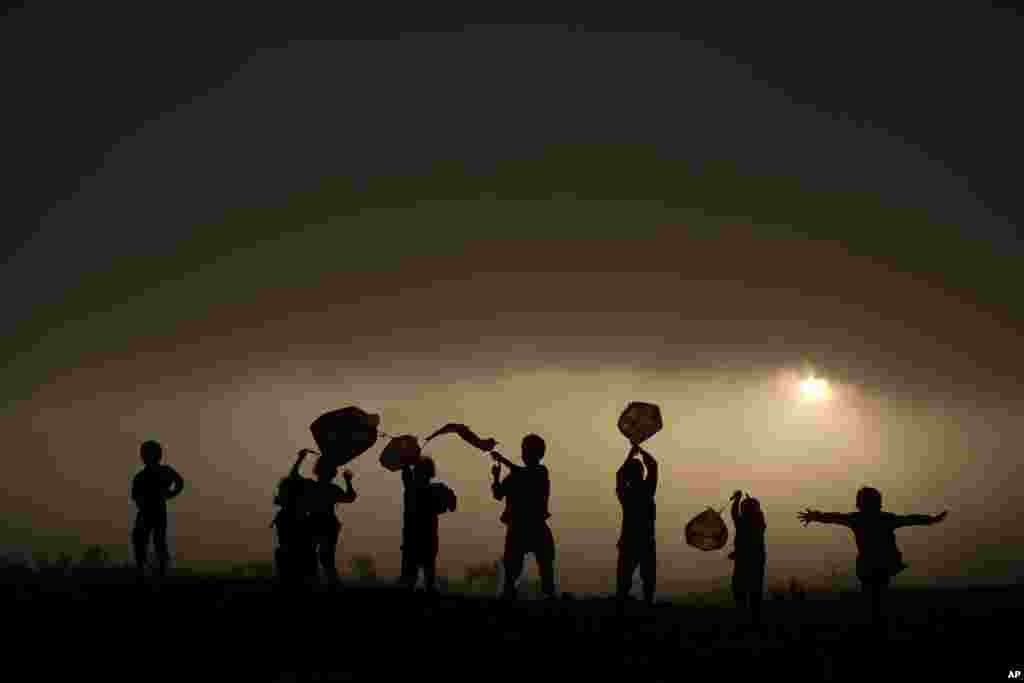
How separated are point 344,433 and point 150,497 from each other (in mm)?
4339

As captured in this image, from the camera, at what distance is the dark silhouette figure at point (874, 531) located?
22.3 m

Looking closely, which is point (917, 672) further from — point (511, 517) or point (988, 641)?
point (511, 517)

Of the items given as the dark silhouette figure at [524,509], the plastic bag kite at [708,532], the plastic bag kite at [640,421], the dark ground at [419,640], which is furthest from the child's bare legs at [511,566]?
the plastic bag kite at [708,532]

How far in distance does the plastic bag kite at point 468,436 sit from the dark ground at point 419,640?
11.4 ft

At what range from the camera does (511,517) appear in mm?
23359

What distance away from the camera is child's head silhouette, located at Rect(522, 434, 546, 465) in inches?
905

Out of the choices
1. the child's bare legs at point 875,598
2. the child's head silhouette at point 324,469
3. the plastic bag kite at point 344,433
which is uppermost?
the plastic bag kite at point 344,433

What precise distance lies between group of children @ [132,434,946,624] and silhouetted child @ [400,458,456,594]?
0.02 metres

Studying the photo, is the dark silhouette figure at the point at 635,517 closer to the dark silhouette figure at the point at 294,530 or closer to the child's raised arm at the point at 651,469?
the child's raised arm at the point at 651,469

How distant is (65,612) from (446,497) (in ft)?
26.6

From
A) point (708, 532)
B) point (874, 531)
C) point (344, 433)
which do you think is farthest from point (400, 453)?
point (874, 531)

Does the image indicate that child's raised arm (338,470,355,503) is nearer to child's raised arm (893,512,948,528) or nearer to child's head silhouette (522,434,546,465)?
child's head silhouette (522,434,546,465)

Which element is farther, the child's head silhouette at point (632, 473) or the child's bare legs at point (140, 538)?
the child's bare legs at point (140, 538)

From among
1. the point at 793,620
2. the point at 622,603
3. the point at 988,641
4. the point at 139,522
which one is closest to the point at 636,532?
the point at 622,603
